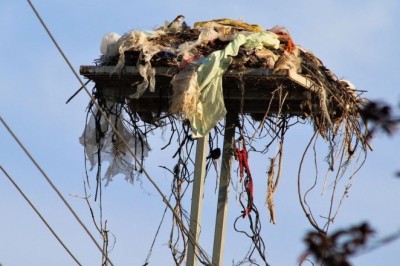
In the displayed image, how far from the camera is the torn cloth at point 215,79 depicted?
29.0ft

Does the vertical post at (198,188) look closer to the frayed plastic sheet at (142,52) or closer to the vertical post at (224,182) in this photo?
the vertical post at (224,182)

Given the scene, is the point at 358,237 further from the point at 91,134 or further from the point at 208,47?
the point at 91,134

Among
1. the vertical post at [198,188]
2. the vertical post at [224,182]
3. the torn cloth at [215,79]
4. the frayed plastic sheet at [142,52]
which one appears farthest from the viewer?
the vertical post at [224,182]

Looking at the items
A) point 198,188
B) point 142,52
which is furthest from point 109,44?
point 198,188

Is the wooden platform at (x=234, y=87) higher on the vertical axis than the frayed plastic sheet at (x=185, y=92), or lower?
higher

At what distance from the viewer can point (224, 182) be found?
Answer: 33.5 feet

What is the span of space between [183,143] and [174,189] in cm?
48

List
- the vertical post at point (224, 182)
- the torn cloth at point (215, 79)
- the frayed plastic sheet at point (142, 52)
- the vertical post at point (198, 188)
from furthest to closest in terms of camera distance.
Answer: the vertical post at point (224, 182)
the vertical post at point (198, 188)
the frayed plastic sheet at point (142, 52)
the torn cloth at point (215, 79)

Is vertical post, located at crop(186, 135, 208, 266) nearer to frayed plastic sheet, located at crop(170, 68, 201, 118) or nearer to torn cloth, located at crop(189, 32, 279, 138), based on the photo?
torn cloth, located at crop(189, 32, 279, 138)

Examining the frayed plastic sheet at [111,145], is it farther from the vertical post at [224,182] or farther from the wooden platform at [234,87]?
the vertical post at [224,182]

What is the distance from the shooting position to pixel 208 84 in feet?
29.6

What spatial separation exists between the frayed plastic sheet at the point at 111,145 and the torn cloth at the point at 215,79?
104 centimetres

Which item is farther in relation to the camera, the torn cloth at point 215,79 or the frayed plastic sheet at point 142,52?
the frayed plastic sheet at point 142,52

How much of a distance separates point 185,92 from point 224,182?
164cm
